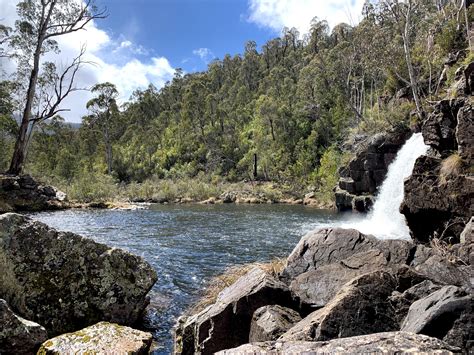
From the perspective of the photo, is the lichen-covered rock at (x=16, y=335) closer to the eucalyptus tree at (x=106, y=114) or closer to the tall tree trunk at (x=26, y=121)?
the tall tree trunk at (x=26, y=121)

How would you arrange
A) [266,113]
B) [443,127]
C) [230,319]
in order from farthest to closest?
[266,113] → [443,127] → [230,319]

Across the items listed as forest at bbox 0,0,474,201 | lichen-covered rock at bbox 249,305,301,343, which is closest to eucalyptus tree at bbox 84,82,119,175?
forest at bbox 0,0,474,201

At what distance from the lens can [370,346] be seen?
3.07 meters

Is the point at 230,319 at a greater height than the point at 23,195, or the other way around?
the point at 23,195

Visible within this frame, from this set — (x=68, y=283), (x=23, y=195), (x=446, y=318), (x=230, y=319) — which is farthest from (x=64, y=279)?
(x=23, y=195)

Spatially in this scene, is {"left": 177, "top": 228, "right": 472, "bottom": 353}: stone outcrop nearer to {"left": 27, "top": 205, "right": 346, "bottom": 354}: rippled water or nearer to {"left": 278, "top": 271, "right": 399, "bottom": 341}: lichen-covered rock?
{"left": 278, "top": 271, "right": 399, "bottom": 341}: lichen-covered rock

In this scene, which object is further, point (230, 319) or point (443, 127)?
point (443, 127)

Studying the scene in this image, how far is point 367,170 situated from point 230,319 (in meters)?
28.2

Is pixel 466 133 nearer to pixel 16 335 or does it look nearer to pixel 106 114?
pixel 16 335

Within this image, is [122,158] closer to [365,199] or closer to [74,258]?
[365,199]

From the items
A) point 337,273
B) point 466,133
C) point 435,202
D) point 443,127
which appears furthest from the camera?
point 443,127

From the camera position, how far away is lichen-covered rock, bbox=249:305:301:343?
4992mm

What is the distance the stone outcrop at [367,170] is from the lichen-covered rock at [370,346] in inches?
1108

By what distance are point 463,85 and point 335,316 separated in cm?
1158
